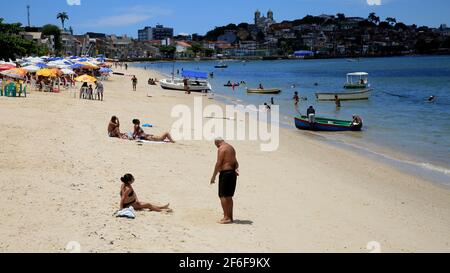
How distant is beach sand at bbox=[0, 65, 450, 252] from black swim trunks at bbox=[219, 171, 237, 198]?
0.59 meters

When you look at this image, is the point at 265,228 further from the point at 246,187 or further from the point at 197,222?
the point at 246,187

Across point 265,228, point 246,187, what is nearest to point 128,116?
point 246,187

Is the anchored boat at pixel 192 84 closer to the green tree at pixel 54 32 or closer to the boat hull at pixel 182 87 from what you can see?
the boat hull at pixel 182 87

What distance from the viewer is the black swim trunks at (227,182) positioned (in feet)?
27.3

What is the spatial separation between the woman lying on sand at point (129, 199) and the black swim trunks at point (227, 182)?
131 centimetres

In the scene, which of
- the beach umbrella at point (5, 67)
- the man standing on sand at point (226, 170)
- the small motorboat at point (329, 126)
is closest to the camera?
the man standing on sand at point (226, 170)

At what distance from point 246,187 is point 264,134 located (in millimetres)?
10154

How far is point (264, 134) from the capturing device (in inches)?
857

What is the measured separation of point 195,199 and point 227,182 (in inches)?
82.8

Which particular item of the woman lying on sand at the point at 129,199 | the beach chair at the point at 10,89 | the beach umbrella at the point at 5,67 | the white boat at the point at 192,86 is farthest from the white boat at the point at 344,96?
the woman lying on sand at the point at 129,199

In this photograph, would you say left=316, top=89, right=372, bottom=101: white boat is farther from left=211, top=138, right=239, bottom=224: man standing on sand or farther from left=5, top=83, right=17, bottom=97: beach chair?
left=211, top=138, right=239, bottom=224: man standing on sand

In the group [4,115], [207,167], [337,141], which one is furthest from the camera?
[337,141]

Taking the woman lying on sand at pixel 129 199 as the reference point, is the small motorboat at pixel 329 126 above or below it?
below

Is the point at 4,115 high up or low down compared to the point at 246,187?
up
